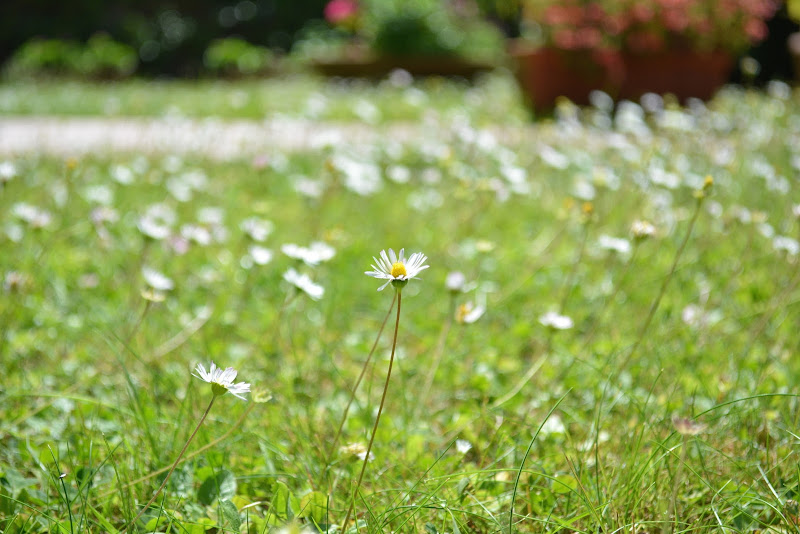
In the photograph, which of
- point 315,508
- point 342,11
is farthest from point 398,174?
point 342,11

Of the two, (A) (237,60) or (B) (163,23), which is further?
(B) (163,23)

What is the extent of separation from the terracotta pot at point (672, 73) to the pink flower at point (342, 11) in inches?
190

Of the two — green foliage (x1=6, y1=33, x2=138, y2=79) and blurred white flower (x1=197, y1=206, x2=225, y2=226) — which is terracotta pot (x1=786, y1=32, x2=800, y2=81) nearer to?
blurred white flower (x1=197, y1=206, x2=225, y2=226)

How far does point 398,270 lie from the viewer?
818mm

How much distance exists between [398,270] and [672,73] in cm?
472

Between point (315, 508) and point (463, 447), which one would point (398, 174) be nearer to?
point (463, 447)

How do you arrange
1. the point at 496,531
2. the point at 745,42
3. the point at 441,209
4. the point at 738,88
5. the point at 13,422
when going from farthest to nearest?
the point at 738,88
the point at 745,42
the point at 441,209
the point at 13,422
the point at 496,531

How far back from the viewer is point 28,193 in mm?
2533

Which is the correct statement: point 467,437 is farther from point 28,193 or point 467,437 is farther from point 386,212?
point 28,193

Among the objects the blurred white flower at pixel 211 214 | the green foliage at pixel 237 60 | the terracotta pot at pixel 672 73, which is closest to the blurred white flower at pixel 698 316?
the blurred white flower at pixel 211 214

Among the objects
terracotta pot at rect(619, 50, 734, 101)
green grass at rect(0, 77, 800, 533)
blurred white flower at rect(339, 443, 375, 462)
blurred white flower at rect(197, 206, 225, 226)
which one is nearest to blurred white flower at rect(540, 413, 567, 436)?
green grass at rect(0, 77, 800, 533)

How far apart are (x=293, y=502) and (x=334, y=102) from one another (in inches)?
196

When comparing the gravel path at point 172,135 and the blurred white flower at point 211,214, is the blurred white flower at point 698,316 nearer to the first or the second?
the blurred white flower at point 211,214

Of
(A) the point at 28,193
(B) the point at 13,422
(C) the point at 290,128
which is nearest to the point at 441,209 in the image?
(A) the point at 28,193
